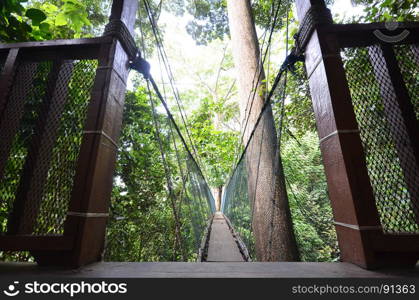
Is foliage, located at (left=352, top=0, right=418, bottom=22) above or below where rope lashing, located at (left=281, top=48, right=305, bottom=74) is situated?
above

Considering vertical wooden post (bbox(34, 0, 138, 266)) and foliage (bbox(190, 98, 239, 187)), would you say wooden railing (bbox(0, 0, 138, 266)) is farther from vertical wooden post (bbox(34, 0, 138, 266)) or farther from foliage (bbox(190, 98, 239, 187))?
foliage (bbox(190, 98, 239, 187))

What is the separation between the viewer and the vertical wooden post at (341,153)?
2.19 feet

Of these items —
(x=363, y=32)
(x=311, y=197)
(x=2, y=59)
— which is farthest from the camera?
(x=311, y=197)

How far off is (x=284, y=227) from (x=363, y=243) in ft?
4.70

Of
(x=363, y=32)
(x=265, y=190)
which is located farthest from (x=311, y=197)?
(x=363, y=32)

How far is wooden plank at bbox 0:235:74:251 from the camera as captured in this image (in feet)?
2.22

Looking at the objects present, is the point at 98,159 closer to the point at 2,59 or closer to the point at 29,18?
the point at 2,59

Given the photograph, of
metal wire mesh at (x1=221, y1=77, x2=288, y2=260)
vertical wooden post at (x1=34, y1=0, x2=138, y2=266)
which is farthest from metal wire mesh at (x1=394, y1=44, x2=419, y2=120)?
vertical wooden post at (x1=34, y1=0, x2=138, y2=266)

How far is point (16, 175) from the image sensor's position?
2.92 ft

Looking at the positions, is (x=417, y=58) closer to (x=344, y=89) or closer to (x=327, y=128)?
(x=344, y=89)

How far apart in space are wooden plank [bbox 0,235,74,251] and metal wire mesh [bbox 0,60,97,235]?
0.05m

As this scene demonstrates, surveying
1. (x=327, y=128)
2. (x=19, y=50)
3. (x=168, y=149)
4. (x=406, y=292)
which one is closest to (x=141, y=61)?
(x=19, y=50)

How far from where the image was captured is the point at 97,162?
758mm

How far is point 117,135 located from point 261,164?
1.74m
